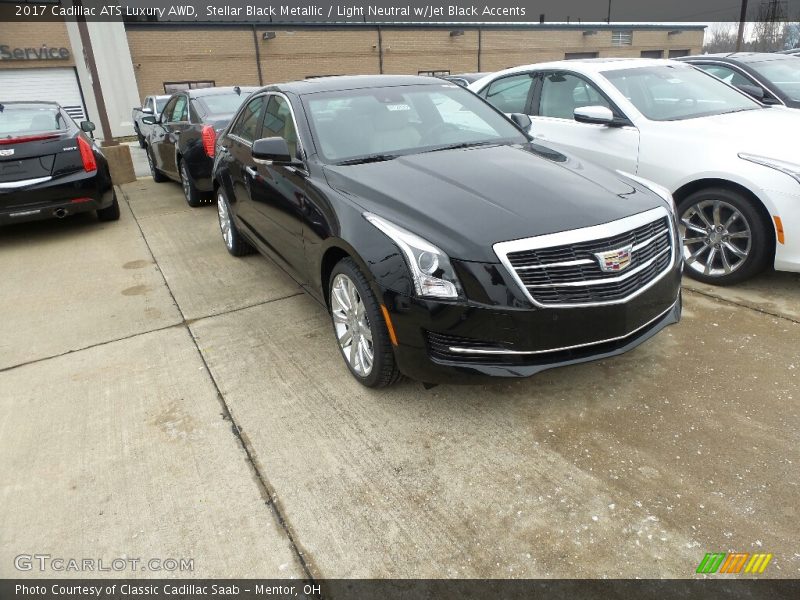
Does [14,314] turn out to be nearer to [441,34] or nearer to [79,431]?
[79,431]

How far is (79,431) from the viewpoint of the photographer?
3.02m

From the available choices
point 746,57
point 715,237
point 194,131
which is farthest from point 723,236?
point 194,131

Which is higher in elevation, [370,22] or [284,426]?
[370,22]

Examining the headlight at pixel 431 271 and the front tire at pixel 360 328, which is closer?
the headlight at pixel 431 271

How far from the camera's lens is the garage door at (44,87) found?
2177 cm

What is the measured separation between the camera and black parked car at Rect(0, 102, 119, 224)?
6105 mm

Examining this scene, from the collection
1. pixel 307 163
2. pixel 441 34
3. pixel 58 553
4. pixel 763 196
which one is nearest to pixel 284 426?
pixel 58 553

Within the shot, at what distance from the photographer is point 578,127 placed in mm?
5355

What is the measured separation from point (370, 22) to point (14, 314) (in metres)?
29.6

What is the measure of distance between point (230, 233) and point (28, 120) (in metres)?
3.23

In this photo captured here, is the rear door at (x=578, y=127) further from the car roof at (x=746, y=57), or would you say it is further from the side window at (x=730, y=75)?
the car roof at (x=746, y=57)

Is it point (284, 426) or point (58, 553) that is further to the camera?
point (284, 426)

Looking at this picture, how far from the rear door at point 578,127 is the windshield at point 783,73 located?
9.89ft

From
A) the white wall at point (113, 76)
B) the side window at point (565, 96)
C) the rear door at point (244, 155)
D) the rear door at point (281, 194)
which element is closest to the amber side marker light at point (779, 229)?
the side window at point (565, 96)
